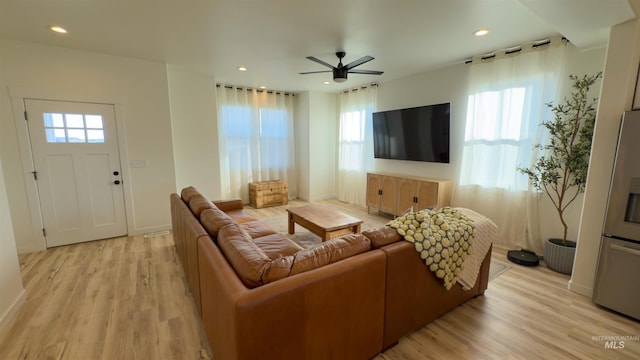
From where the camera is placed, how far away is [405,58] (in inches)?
145

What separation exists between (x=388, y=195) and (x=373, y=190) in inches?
15.3

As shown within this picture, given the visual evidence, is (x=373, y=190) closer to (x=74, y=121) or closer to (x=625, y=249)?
(x=625, y=249)

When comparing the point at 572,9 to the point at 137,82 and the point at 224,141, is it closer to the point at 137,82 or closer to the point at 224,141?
the point at 137,82

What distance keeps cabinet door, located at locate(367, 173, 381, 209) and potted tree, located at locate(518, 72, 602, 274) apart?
231cm

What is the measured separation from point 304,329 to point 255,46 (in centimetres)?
320

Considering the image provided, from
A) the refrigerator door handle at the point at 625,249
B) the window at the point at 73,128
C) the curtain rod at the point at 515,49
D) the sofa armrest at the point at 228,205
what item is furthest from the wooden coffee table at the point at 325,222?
the window at the point at 73,128

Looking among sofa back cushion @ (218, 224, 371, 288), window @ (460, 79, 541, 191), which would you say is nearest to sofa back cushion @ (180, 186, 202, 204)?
sofa back cushion @ (218, 224, 371, 288)

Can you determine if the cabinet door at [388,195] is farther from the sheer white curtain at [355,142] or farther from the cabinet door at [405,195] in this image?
the sheer white curtain at [355,142]

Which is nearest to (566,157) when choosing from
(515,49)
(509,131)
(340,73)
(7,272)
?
(509,131)

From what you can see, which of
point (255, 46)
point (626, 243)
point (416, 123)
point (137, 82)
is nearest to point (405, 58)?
point (416, 123)

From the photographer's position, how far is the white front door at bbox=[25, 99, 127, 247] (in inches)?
133

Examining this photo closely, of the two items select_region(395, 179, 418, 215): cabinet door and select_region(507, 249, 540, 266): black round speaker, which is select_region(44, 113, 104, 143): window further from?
select_region(507, 249, 540, 266): black round speaker

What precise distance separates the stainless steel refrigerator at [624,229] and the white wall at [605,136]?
202mm

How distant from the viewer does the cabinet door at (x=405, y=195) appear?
14.3 ft
